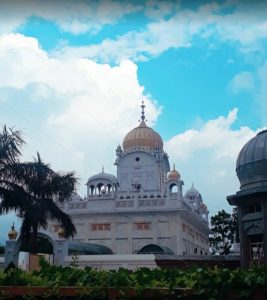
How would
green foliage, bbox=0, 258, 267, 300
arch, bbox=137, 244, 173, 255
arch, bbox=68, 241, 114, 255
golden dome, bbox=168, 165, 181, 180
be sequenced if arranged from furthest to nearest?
golden dome, bbox=168, 165, 181, 180
arch, bbox=137, 244, 173, 255
arch, bbox=68, 241, 114, 255
green foliage, bbox=0, 258, 267, 300

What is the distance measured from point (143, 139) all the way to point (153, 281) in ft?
156

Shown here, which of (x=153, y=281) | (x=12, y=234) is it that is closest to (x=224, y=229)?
(x=12, y=234)

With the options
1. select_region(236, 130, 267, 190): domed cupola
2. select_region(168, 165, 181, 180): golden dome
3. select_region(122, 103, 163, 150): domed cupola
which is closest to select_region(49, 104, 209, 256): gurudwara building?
select_region(168, 165, 181, 180): golden dome

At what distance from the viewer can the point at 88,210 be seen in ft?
144

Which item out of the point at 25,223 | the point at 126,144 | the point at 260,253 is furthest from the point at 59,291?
the point at 126,144

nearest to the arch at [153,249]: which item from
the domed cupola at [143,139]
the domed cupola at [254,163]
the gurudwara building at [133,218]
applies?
the gurudwara building at [133,218]

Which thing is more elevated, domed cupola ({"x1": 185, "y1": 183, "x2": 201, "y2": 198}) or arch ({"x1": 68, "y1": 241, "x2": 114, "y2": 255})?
domed cupola ({"x1": 185, "y1": 183, "x2": 201, "y2": 198})

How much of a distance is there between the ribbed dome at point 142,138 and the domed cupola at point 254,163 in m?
28.5

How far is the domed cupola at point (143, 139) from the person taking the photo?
52.3 metres

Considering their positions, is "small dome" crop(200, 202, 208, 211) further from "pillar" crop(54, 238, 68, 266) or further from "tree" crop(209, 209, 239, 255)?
"pillar" crop(54, 238, 68, 266)

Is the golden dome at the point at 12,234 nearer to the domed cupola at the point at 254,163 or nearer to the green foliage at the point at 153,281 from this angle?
the domed cupola at the point at 254,163

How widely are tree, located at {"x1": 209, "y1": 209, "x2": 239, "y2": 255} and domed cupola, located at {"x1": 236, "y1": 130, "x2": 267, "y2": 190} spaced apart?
1153 inches

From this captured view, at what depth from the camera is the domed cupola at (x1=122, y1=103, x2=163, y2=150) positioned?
2058 inches

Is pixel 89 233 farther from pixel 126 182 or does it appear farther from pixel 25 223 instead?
pixel 25 223
